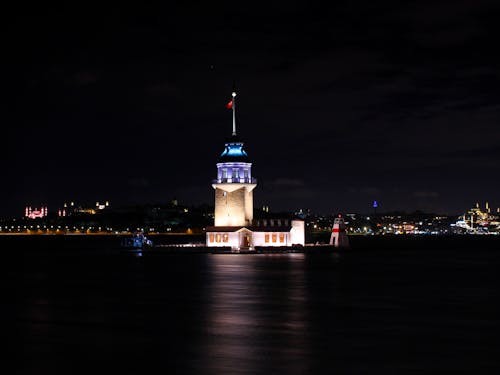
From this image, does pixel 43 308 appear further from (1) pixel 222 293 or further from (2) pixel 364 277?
(2) pixel 364 277

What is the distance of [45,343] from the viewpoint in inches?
794

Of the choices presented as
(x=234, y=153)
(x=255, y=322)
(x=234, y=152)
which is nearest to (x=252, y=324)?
(x=255, y=322)

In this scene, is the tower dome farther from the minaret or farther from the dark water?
the dark water

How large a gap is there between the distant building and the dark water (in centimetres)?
2243

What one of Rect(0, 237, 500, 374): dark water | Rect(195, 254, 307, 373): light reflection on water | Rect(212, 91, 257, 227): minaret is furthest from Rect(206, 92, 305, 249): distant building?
Rect(0, 237, 500, 374): dark water

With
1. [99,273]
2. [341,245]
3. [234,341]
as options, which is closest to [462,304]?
[234,341]

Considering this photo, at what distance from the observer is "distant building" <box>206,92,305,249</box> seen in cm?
6750

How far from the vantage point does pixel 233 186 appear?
67.1m

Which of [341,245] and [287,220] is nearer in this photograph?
[287,220]

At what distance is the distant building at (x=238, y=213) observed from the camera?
221 ft

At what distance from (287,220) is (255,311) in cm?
4217

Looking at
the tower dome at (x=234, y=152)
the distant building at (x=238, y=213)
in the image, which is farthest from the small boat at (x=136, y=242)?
the tower dome at (x=234, y=152)

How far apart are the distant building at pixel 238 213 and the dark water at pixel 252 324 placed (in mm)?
22426

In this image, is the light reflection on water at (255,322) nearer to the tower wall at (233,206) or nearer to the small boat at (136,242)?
the tower wall at (233,206)
